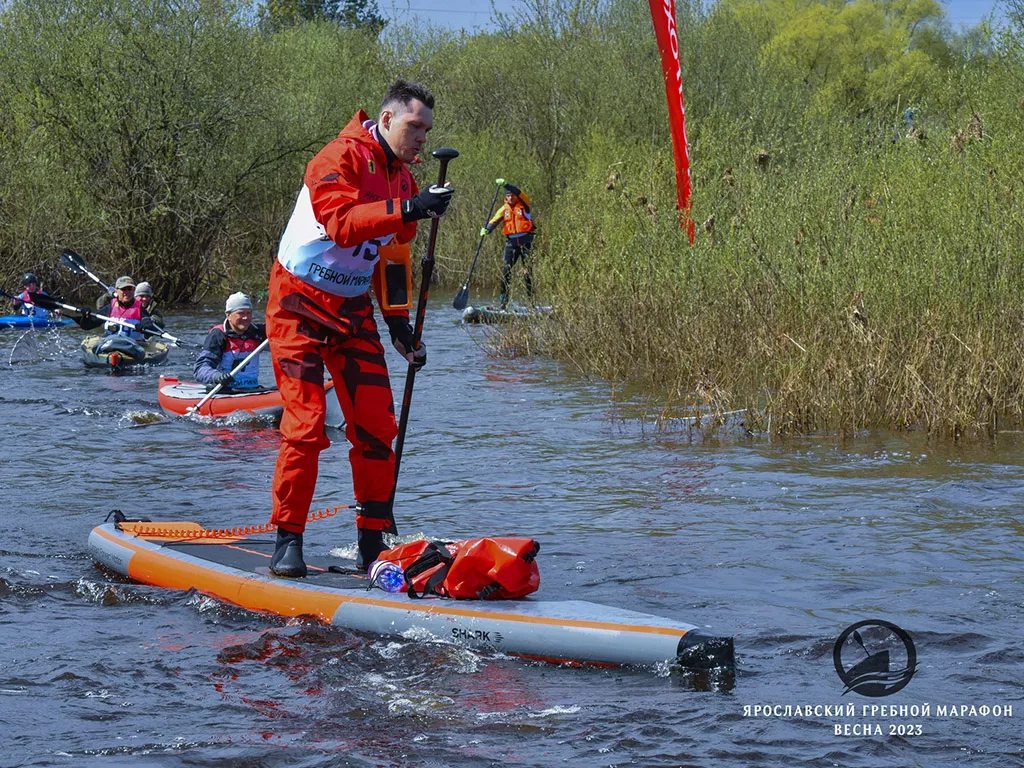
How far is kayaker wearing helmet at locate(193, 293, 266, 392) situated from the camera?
10.9 m

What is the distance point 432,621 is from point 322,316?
1346mm

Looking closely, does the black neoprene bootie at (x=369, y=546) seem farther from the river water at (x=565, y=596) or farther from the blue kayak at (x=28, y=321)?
the blue kayak at (x=28, y=321)

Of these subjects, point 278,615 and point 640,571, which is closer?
point 278,615

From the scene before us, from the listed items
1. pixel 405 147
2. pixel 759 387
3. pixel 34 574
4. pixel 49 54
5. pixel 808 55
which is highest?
pixel 808 55

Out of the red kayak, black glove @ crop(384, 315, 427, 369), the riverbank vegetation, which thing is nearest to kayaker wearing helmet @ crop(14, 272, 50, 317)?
the riverbank vegetation

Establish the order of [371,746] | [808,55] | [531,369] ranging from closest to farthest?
[371,746] → [531,369] → [808,55]

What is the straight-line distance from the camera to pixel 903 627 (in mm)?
4922

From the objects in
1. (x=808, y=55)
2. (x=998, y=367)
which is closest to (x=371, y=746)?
(x=998, y=367)

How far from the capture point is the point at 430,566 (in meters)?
5.17

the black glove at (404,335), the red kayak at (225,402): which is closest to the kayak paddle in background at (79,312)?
the red kayak at (225,402)

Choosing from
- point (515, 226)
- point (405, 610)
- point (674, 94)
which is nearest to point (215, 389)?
point (674, 94)

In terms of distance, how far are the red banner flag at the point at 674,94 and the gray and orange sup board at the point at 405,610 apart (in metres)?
6.13

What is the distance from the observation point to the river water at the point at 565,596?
397 cm

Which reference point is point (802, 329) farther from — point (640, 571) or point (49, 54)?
point (49, 54)
